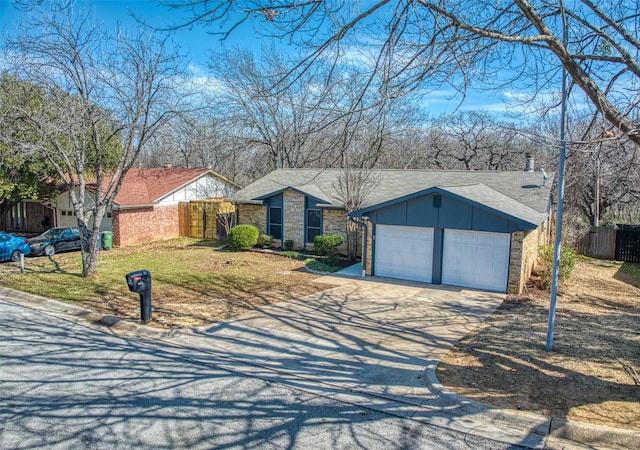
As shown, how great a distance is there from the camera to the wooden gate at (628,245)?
21.9m

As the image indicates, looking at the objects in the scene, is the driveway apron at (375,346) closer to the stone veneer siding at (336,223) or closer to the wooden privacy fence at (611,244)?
the stone veneer siding at (336,223)

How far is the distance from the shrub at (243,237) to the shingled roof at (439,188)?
158 cm

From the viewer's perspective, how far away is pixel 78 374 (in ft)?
24.8

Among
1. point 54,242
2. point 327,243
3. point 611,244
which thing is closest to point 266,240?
point 327,243

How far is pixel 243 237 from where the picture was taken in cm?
2170

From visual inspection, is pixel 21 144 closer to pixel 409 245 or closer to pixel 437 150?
pixel 409 245

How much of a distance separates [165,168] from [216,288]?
17932 mm

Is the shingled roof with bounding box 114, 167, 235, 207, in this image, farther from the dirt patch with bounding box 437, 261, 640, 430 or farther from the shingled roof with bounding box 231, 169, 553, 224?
the dirt patch with bounding box 437, 261, 640, 430

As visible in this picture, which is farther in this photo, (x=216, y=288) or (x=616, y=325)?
(x=216, y=288)

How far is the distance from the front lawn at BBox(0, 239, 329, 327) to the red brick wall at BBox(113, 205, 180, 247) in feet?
6.41

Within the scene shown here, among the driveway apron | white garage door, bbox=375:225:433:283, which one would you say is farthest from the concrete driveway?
white garage door, bbox=375:225:433:283

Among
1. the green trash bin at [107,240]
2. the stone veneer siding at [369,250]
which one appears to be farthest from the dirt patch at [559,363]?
the green trash bin at [107,240]

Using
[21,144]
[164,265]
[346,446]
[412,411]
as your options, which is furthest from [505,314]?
[21,144]

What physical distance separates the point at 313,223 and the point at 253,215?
3501mm
